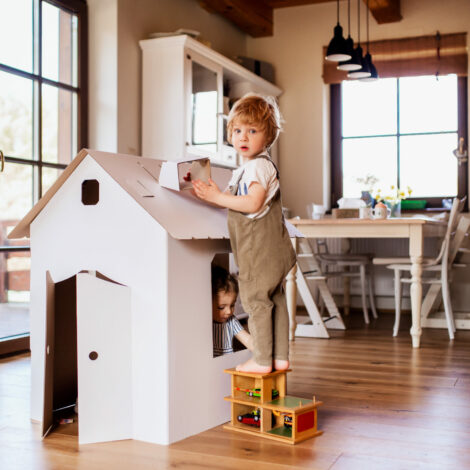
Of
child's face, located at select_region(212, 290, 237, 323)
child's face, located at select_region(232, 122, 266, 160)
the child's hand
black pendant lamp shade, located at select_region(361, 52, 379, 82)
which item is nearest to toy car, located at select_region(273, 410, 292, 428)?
child's face, located at select_region(212, 290, 237, 323)

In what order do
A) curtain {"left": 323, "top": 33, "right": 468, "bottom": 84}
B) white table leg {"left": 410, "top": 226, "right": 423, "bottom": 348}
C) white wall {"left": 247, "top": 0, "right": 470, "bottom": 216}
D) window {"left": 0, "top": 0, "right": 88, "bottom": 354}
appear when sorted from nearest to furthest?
window {"left": 0, "top": 0, "right": 88, "bottom": 354}
white table leg {"left": 410, "top": 226, "right": 423, "bottom": 348}
curtain {"left": 323, "top": 33, "right": 468, "bottom": 84}
white wall {"left": 247, "top": 0, "right": 470, "bottom": 216}

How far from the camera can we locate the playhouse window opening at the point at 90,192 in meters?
2.18

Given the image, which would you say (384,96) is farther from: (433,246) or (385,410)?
(385,410)

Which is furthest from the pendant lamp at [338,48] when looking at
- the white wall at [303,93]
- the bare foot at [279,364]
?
the bare foot at [279,364]

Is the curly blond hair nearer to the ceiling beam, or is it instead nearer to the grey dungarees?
the grey dungarees

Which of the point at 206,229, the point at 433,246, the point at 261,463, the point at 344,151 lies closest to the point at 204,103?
the point at 344,151

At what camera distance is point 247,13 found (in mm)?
5508

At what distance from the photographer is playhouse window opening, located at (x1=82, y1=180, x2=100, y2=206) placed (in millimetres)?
2184

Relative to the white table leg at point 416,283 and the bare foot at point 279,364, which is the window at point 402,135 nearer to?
the white table leg at point 416,283

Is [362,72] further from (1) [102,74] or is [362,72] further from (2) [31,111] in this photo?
(2) [31,111]

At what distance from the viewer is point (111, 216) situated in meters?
2.03

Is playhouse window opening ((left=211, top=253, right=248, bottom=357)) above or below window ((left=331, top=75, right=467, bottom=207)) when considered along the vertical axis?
below

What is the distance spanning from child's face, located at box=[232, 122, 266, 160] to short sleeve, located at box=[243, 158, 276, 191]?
0.05 meters

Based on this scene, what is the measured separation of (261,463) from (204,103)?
3.21 metres
